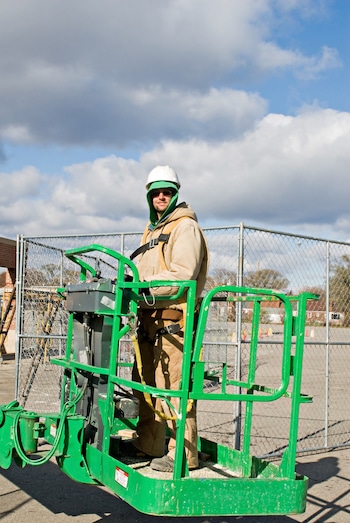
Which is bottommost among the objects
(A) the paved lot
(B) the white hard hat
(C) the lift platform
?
(A) the paved lot

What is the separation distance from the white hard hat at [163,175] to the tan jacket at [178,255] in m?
0.21

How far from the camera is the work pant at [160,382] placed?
162 inches

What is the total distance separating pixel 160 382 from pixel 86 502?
2145 mm

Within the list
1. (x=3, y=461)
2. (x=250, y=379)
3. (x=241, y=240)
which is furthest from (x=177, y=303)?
(x=241, y=240)

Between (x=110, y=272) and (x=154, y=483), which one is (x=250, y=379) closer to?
(x=154, y=483)

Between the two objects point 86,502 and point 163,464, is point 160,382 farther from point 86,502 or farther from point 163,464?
point 86,502

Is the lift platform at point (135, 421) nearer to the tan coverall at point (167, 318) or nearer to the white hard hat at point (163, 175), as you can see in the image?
the tan coverall at point (167, 318)

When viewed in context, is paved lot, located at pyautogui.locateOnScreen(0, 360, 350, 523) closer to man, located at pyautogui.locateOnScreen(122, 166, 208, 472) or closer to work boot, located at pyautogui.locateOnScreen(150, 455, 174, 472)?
man, located at pyautogui.locateOnScreen(122, 166, 208, 472)

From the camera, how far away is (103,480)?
3736mm

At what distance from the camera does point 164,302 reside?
13.7ft

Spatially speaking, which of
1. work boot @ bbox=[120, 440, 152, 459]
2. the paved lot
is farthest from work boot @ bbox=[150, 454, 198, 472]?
the paved lot

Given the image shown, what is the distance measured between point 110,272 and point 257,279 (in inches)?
85.9

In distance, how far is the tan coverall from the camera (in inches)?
158

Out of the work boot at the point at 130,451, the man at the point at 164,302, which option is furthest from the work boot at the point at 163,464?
the work boot at the point at 130,451
